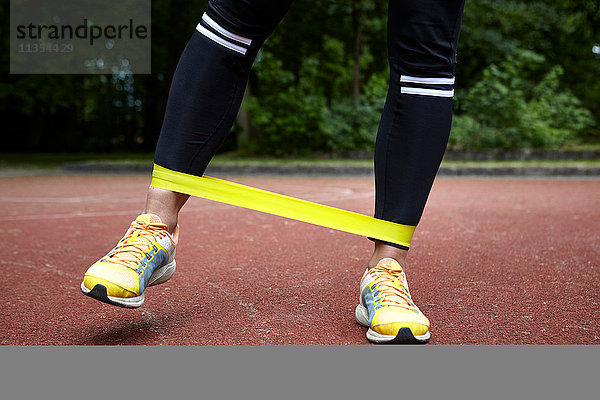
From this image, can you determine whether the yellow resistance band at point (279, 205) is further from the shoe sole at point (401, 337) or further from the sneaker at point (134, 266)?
the shoe sole at point (401, 337)

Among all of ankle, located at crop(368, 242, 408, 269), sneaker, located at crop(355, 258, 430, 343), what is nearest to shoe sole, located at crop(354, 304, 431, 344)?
sneaker, located at crop(355, 258, 430, 343)

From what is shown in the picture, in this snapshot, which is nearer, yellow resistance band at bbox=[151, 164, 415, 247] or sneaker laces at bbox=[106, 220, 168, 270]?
sneaker laces at bbox=[106, 220, 168, 270]

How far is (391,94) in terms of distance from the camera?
1.58 meters

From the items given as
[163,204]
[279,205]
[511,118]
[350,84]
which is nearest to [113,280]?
[163,204]

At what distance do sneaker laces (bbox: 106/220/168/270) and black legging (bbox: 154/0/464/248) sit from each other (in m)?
0.16

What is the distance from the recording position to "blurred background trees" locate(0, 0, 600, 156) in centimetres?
1207

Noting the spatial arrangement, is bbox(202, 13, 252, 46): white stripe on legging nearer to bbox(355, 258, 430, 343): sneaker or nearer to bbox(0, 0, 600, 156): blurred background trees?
bbox(355, 258, 430, 343): sneaker

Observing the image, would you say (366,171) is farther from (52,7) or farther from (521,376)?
(52,7)

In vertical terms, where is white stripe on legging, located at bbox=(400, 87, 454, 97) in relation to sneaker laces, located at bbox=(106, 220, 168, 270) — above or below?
above

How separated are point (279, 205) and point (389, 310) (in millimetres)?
393

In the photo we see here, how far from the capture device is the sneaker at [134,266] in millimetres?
1344

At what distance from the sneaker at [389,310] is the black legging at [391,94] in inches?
5.7

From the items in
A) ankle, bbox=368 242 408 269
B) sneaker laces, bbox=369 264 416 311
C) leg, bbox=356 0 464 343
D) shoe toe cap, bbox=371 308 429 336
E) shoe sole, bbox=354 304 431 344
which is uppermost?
leg, bbox=356 0 464 343

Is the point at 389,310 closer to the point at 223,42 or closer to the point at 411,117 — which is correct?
the point at 411,117
